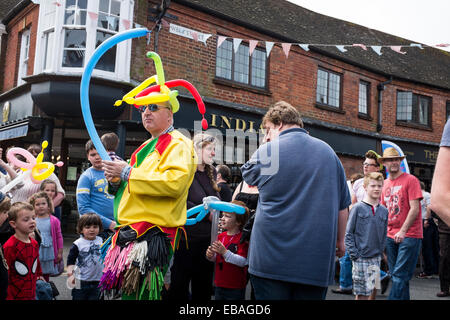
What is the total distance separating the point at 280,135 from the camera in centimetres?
267

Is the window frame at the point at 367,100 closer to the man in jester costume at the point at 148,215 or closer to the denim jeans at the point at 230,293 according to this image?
the denim jeans at the point at 230,293

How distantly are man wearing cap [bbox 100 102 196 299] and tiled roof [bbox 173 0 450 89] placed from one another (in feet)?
30.2

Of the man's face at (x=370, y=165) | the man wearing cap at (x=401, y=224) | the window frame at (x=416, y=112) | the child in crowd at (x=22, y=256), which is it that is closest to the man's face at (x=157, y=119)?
the child in crowd at (x=22, y=256)

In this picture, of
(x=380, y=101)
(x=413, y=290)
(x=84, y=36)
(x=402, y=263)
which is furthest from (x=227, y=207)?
(x=380, y=101)

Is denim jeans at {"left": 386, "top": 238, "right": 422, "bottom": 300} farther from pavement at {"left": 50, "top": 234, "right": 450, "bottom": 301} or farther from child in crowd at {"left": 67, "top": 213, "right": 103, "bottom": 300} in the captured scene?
child in crowd at {"left": 67, "top": 213, "right": 103, "bottom": 300}

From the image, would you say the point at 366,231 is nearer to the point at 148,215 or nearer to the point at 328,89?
the point at 148,215

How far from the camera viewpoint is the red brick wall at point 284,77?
10766 millimetres

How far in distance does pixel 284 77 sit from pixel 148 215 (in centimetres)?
1119

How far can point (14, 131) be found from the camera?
1130 cm

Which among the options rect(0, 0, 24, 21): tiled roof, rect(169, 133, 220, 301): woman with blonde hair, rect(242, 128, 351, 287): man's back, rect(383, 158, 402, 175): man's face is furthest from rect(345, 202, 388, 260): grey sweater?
rect(0, 0, 24, 21): tiled roof

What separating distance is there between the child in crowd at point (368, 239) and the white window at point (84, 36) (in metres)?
7.11

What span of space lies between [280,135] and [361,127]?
13.2 m

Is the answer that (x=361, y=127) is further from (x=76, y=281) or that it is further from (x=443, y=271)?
(x=76, y=281)
